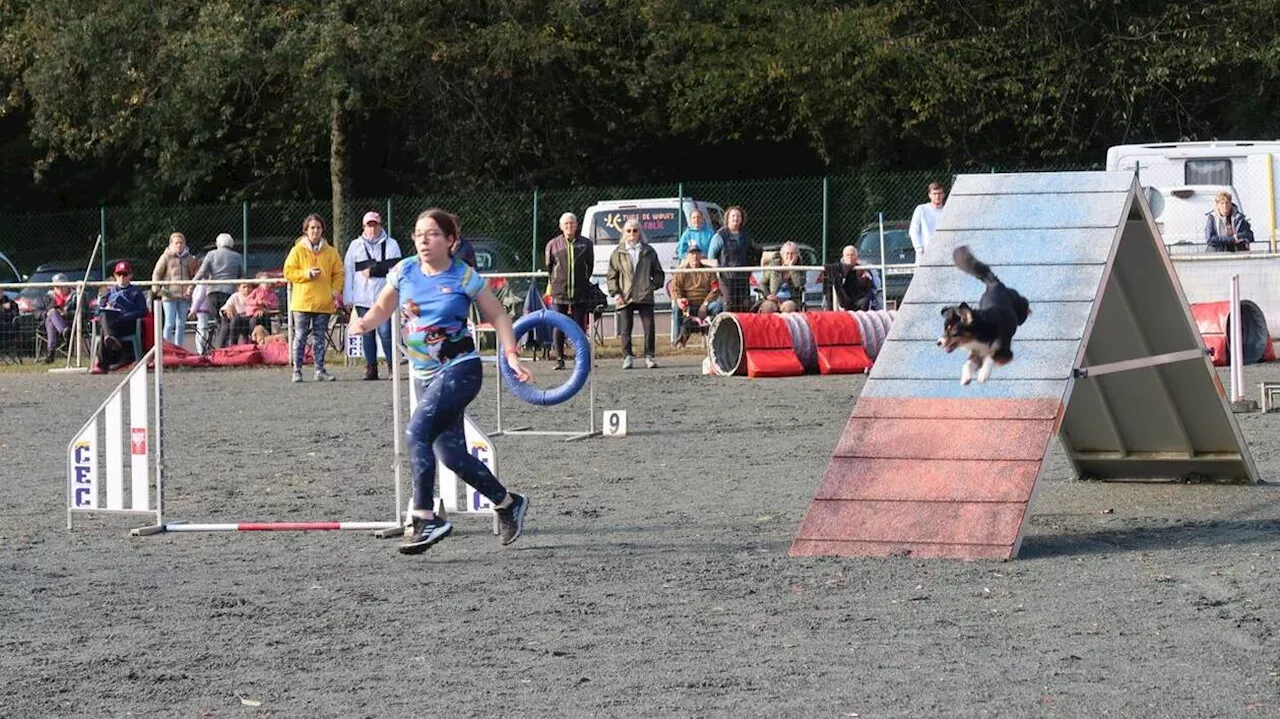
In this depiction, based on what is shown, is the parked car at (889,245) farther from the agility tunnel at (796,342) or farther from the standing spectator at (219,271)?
the standing spectator at (219,271)

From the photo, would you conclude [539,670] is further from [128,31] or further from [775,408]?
[128,31]

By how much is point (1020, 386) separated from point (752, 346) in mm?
10659

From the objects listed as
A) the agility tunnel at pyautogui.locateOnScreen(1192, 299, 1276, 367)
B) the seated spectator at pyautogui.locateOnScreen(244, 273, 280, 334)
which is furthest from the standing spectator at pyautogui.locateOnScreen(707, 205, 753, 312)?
the agility tunnel at pyautogui.locateOnScreen(1192, 299, 1276, 367)

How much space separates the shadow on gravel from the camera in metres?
8.32

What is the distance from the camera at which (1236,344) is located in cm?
1427

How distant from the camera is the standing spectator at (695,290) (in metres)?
22.5

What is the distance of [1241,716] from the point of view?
17.4 ft

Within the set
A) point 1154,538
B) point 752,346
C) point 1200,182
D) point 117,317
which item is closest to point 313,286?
point 117,317

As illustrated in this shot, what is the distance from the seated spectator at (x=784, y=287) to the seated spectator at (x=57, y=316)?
8.92 metres

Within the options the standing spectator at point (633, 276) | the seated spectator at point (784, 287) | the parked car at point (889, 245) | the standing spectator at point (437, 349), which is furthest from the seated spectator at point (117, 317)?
the standing spectator at point (437, 349)

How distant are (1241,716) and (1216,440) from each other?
203 inches

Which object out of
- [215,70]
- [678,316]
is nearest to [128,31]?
[215,70]

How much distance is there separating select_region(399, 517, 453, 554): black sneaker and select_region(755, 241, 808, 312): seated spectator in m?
13.6

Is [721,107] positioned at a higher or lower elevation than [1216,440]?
higher
